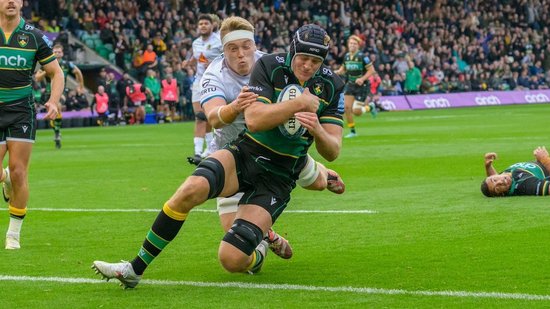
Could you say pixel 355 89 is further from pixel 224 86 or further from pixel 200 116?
pixel 224 86

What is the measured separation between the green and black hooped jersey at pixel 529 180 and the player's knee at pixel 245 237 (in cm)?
590

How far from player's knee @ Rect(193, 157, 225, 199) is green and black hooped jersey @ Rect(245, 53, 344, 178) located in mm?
412

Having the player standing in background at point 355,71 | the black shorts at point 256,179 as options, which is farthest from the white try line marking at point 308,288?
the player standing in background at point 355,71

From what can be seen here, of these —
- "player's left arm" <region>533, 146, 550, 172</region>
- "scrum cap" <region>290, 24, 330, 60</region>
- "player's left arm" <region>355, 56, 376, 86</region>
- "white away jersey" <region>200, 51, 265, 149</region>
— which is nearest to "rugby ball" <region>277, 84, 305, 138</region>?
"scrum cap" <region>290, 24, 330, 60</region>

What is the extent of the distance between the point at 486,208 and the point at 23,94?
521 centimetres

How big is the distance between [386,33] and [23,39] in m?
46.6

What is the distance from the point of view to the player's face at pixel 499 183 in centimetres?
1304

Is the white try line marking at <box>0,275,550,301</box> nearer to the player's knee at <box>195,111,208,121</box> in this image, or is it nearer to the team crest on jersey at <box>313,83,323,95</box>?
the team crest on jersey at <box>313,83,323,95</box>

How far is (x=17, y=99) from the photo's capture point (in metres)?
10.5

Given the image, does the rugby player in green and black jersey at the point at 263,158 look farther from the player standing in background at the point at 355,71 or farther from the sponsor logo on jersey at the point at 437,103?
the sponsor logo on jersey at the point at 437,103

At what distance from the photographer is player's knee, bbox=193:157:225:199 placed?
7.83 m

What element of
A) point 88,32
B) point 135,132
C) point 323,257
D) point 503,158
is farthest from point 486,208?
point 88,32

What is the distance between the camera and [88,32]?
45812 mm

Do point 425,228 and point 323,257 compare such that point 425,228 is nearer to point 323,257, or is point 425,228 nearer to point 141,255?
point 323,257
